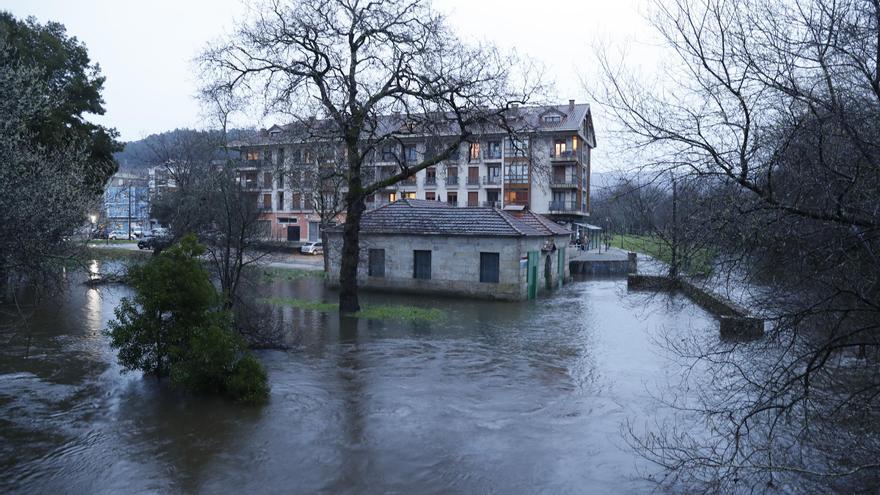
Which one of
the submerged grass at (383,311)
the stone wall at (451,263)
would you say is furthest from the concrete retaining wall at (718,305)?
the submerged grass at (383,311)

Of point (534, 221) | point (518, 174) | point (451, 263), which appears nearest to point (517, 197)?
point (518, 174)

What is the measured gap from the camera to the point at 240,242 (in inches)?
630

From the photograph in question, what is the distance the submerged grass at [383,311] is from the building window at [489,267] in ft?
13.8

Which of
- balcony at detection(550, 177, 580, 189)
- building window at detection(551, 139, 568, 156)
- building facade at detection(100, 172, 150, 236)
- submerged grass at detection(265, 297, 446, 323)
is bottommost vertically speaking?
submerged grass at detection(265, 297, 446, 323)

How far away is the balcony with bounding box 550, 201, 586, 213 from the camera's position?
59.9 metres

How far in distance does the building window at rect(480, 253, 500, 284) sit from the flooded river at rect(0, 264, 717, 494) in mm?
8844

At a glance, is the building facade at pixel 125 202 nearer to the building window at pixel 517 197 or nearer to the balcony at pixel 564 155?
the building window at pixel 517 197

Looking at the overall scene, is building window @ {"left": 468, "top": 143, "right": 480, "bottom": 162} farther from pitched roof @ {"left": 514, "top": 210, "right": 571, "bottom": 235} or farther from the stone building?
pitched roof @ {"left": 514, "top": 210, "right": 571, "bottom": 235}

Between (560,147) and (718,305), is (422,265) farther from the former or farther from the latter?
(560,147)

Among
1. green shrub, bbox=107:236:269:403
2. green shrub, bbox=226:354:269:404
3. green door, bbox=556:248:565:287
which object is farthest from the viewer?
green door, bbox=556:248:565:287

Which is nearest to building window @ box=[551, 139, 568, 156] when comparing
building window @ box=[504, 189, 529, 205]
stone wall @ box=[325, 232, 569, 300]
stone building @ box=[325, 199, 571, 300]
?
building window @ box=[504, 189, 529, 205]

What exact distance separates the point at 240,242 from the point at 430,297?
469 inches

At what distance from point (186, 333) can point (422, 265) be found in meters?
16.7

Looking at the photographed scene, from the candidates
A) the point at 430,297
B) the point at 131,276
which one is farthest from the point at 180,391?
the point at 430,297
